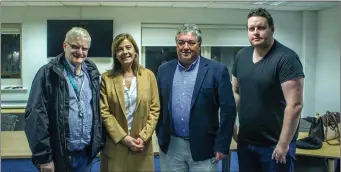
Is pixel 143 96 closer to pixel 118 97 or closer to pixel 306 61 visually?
pixel 118 97

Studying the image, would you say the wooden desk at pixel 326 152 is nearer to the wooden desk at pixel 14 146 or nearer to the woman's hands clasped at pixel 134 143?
the woman's hands clasped at pixel 134 143

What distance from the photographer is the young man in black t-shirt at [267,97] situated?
1.74m

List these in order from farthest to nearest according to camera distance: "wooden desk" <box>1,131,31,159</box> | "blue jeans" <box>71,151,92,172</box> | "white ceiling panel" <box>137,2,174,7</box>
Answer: "white ceiling panel" <box>137,2,174,7</box>
"wooden desk" <box>1,131,31,159</box>
"blue jeans" <box>71,151,92,172</box>

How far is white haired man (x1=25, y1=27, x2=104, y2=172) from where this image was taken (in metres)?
1.69

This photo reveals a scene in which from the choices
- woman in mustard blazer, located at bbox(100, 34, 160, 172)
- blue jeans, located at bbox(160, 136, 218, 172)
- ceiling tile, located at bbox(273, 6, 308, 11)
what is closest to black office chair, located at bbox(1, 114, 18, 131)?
woman in mustard blazer, located at bbox(100, 34, 160, 172)

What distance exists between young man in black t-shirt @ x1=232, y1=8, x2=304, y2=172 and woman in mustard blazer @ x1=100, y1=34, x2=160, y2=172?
511 mm

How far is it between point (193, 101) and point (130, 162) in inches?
20.2

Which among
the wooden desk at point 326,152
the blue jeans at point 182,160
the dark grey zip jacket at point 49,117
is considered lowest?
the wooden desk at point 326,152

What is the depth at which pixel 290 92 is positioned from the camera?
172cm

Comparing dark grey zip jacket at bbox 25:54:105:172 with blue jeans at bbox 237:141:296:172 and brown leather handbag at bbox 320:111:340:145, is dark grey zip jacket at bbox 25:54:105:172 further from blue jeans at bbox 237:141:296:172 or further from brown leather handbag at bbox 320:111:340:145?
brown leather handbag at bbox 320:111:340:145

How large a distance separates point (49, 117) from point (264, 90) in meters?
1.09

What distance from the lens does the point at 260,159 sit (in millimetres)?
1926

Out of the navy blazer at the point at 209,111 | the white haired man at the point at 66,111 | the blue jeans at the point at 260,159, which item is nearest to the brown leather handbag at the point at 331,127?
the blue jeans at the point at 260,159

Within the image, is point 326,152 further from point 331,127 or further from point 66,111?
point 66,111
